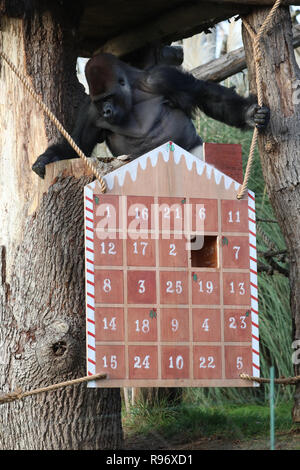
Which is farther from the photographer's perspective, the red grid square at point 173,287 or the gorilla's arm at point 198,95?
the gorilla's arm at point 198,95

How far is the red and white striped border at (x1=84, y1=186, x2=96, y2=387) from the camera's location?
2.41 m

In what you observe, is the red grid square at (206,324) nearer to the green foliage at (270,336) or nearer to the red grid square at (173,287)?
the red grid square at (173,287)

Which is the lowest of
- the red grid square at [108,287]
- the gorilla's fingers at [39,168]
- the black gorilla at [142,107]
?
the red grid square at [108,287]

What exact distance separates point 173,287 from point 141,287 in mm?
104

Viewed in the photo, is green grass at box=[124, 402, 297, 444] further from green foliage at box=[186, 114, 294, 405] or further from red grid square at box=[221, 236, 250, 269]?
red grid square at box=[221, 236, 250, 269]

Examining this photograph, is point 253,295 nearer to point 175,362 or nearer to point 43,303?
point 175,362

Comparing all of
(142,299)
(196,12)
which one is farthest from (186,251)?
(196,12)

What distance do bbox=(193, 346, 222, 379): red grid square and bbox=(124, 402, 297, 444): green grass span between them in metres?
0.71

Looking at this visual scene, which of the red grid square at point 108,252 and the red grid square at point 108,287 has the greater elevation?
the red grid square at point 108,252

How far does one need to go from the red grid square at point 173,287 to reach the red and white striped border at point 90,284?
0.23 meters

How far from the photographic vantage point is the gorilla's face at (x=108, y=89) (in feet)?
10.5

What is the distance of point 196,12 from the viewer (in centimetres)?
354

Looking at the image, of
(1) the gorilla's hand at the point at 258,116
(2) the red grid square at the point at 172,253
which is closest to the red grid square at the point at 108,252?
(2) the red grid square at the point at 172,253

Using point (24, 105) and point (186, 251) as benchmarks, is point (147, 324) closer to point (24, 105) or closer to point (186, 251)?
point (186, 251)
